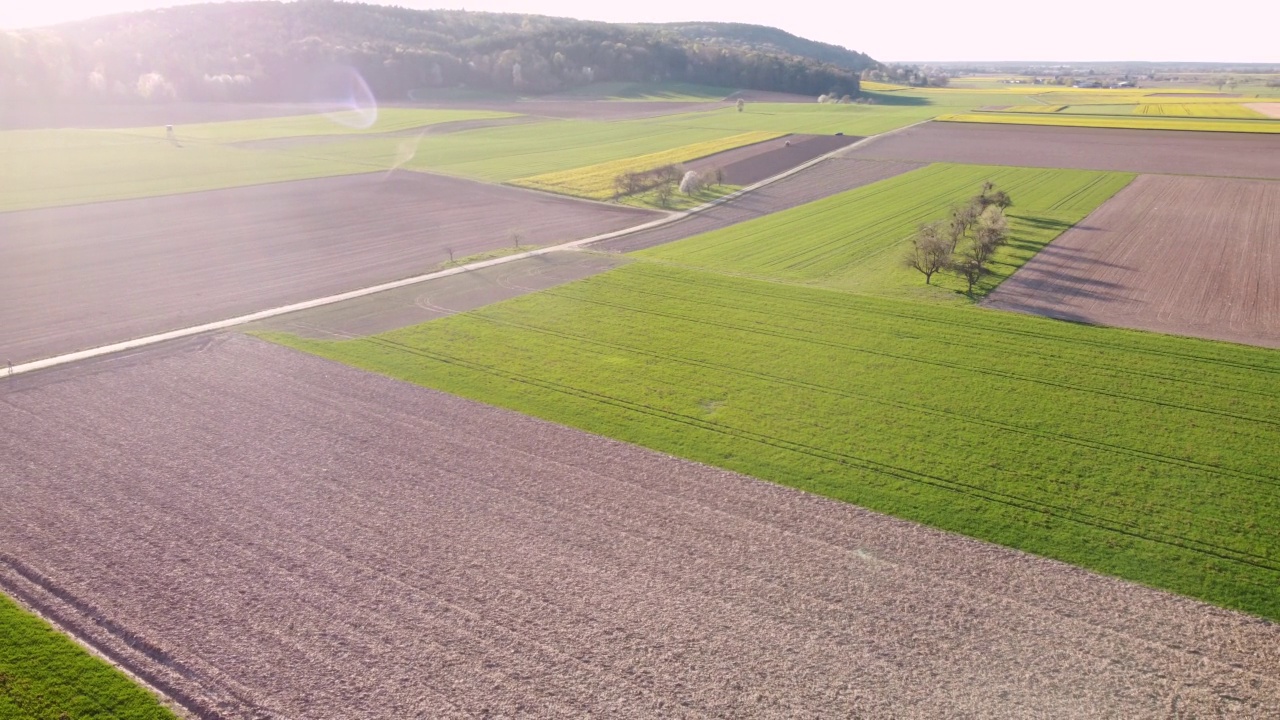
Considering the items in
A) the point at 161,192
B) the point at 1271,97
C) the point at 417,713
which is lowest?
the point at 417,713

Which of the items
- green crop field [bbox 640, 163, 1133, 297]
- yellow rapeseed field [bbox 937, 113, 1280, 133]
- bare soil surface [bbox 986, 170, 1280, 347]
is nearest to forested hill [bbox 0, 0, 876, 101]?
yellow rapeseed field [bbox 937, 113, 1280, 133]

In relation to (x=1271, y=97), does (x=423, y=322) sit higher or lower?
lower

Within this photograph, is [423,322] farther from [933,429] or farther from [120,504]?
[933,429]

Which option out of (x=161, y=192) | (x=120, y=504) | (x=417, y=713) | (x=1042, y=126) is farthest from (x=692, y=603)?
(x=1042, y=126)

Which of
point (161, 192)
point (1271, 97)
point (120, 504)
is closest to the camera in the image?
point (120, 504)

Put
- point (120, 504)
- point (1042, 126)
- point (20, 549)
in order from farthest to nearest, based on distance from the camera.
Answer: point (1042, 126)
point (120, 504)
point (20, 549)
